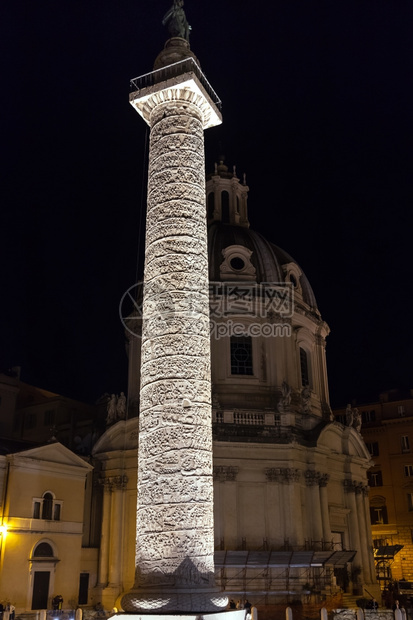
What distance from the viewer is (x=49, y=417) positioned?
36500 mm

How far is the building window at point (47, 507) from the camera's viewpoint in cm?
2455

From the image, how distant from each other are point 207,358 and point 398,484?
3026cm

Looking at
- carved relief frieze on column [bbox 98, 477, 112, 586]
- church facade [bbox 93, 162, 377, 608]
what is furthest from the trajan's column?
carved relief frieze on column [bbox 98, 477, 112, 586]

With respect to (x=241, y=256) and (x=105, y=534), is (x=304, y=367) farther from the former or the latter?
(x=105, y=534)

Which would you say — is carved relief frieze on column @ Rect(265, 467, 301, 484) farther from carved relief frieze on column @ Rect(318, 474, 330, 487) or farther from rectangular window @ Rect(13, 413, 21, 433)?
rectangular window @ Rect(13, 413, 21, 433)

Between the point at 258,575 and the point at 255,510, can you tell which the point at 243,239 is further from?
the point at 258,575

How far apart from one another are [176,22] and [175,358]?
28.4ft

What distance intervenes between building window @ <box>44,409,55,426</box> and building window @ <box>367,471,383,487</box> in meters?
19.8

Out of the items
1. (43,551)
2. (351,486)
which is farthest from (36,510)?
(351,486)

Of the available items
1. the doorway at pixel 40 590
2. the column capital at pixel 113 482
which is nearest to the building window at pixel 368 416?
the column capital at pixel 113 482

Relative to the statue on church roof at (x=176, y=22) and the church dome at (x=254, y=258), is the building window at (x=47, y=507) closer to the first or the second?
the church dome at (x=254, y=258)

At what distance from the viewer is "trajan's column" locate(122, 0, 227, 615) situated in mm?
10930

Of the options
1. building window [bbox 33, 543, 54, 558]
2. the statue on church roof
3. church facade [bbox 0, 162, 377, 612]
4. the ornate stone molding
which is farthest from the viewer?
the ornate stone molding

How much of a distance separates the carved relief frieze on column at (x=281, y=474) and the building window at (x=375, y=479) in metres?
15.1
